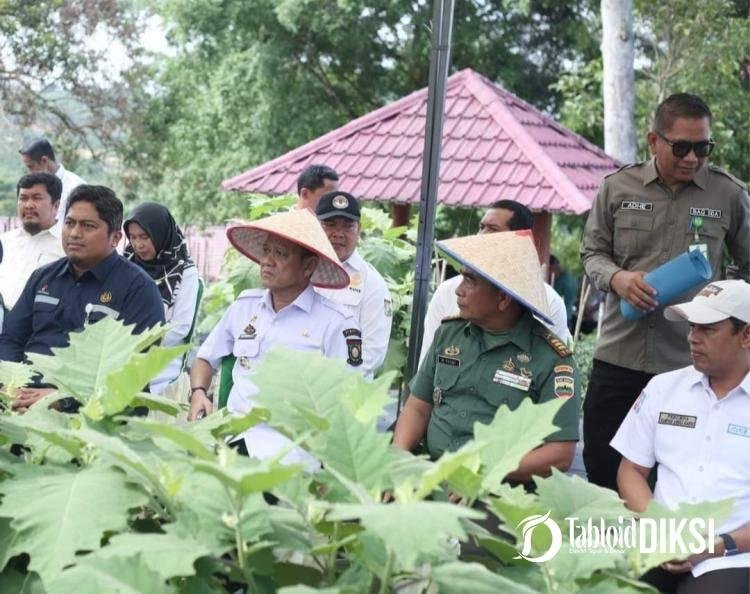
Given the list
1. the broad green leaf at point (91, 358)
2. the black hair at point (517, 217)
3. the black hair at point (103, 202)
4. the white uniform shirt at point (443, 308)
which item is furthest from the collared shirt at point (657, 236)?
the broad green leaf at point (91, 358)

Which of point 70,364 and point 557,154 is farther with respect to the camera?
point 557,154

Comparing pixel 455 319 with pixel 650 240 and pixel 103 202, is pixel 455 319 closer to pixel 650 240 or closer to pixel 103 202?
pixel 650 240

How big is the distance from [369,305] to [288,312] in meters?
1.26

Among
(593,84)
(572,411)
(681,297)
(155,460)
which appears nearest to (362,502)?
(155,460)

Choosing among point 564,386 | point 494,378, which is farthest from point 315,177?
point 564,386

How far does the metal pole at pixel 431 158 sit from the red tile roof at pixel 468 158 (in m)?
5.59

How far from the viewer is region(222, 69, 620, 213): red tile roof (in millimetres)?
10938

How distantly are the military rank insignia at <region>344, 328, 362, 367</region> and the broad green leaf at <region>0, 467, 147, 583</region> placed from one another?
2674mm

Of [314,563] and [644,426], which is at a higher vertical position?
[314,563]

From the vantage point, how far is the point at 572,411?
3.67 m

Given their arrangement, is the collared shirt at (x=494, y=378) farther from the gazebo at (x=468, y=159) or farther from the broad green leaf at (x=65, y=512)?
the gazebo at (x=468, y=159)

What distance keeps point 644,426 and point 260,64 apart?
21736 millimetres

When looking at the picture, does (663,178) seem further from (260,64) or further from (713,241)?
(260,64)

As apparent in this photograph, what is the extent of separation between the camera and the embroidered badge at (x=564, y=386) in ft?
12.1
